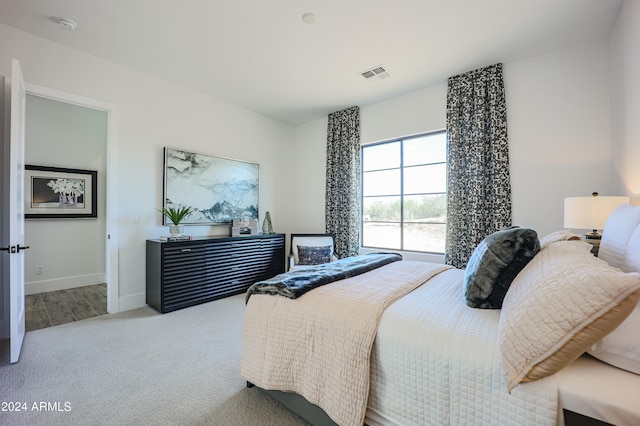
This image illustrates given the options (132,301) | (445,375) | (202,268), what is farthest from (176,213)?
(445,375)

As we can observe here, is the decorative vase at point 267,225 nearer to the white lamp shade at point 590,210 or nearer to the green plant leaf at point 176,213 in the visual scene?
the green plant leaf at point 176,213

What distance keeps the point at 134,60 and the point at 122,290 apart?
2.74 metres

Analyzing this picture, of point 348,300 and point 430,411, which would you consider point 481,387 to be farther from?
point 348,300

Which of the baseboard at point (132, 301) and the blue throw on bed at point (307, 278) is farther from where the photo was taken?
the baseboard at point (132, 301)

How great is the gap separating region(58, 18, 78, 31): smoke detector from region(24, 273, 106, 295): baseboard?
3.58 metres

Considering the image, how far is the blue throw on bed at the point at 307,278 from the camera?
166cm

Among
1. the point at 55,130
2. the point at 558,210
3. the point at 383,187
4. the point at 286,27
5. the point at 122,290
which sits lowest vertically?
the point at 122,290

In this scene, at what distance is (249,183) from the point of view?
4562mm

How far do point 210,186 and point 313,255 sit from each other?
6.11 feet

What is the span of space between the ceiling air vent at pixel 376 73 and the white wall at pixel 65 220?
14.3ft

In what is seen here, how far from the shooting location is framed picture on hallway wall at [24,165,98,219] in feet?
12.9

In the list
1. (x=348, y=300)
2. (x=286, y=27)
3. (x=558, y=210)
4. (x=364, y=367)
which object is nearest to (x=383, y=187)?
(x=558, y=210)

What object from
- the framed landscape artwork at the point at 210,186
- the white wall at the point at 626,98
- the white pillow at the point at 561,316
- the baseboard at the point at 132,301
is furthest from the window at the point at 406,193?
the baseboard at the point at 132,301

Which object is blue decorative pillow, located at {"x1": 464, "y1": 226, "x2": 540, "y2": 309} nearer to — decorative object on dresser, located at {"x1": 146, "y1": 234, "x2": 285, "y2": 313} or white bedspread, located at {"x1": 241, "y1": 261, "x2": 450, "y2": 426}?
white bedspread, located at {"x1": 241, "y1": 261, "x2": 450, "y2": 426}
